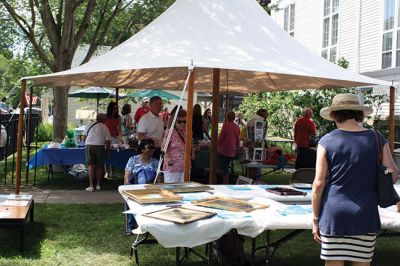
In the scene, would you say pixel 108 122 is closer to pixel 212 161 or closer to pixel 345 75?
pixel 212 161

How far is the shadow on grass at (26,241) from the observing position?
17.5 feet

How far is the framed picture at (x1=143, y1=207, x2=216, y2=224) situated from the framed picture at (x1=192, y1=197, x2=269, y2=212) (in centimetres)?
26

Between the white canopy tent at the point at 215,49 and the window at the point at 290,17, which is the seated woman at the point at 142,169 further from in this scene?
the window at the point at 290,17

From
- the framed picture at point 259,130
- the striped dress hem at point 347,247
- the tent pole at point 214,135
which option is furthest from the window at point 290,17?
the striped dress hem at point 347,247

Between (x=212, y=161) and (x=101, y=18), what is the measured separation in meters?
9.38

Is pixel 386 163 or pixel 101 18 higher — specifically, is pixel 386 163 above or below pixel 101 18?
below

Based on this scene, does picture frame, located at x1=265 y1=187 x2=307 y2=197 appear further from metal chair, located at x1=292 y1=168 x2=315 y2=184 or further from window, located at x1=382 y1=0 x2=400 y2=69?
window, located at x1=382 y1=0 x2=400 y2=69

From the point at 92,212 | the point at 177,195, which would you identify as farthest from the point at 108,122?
the point at 177,195

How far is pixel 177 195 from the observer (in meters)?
4.70

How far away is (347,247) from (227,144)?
5968 mm

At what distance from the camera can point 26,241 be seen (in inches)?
231

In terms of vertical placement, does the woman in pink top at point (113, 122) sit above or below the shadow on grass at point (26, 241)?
above

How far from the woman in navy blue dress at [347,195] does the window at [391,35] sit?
12495 mm

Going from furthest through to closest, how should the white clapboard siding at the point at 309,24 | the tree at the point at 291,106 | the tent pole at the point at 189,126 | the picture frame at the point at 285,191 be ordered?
1. the white clapboard siding at the point at 309,24
2. the tree at the point at 291,106
3. the tent pole at the point at 189,126
4. the picture frame at the point at 285,191
